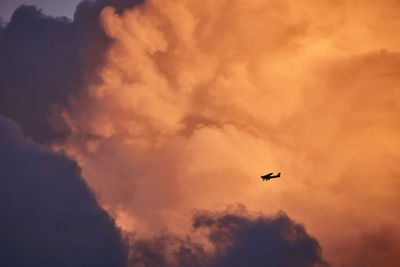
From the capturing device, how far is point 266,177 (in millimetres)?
178125

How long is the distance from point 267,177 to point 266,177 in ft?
3.97

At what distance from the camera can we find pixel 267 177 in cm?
17912
